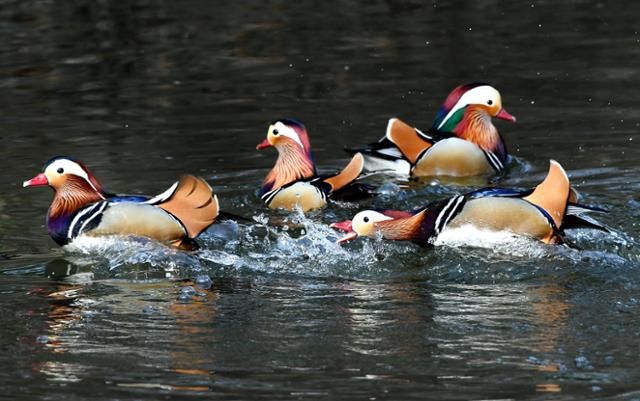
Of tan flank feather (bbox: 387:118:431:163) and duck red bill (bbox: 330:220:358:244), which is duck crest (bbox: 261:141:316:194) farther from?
duck red bill (bbox: 330:220:358:244)

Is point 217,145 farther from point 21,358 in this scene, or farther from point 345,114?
point 21,358

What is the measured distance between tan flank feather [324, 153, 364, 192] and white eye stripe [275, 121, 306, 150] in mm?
518

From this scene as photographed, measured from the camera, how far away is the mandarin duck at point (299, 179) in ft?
27.8

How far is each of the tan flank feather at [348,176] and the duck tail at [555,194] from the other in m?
1.68

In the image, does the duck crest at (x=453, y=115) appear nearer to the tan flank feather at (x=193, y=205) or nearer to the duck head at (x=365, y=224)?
the duck head at (x=365, y=224)

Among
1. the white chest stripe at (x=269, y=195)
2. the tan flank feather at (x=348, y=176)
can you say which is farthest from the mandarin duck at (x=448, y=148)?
the tan flank feather at (x=348, y=176)

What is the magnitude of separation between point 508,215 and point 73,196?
95.4 inches

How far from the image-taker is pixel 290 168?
885 cm

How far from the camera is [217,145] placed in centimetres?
1054

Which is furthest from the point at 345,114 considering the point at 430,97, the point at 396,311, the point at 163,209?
the point at 396,311

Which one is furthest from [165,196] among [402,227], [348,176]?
[348,176]

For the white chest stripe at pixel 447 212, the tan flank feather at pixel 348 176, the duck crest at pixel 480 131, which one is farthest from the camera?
the duck crest at pixel 480 131

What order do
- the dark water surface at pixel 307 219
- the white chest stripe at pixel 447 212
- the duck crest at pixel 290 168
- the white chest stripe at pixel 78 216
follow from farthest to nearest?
the duck crest at pixel 290 168, the white chest stripe at pixel 78 216, the white chest stripe at pixel 447 212, the dark water surface at pixel 307 219

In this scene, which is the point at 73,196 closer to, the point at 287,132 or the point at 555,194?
the point at 287,132
